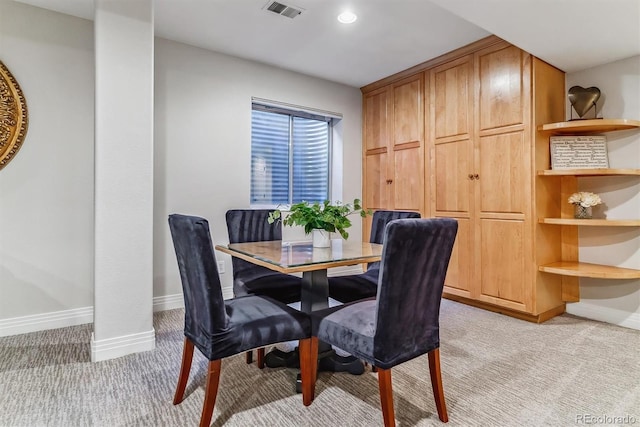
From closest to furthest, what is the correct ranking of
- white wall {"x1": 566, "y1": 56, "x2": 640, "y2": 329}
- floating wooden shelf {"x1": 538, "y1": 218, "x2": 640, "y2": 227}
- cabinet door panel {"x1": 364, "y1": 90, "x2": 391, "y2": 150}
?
1. floating wooden shelf {"x1": 538, "y1": 218, "x2": 640, "y2": 227}
2. white wall {"x1": 566, "y1": 56, "x2": 640, "y2": 329}
3. cabinet door panel {"x1": 364, "y1": 90, "x2": 391, "y2": 150}

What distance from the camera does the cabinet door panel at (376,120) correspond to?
14.1ft

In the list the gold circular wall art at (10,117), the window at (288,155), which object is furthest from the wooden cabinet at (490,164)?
the gold circular wall art at (10,117)

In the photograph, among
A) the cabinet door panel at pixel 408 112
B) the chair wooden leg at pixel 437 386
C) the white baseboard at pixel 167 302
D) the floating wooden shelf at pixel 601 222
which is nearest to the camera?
the chair wooden leg at pixel 437 386

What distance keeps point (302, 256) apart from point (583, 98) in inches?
111

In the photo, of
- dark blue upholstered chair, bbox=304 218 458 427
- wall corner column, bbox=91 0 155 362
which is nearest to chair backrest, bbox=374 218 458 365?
dark blue upholstered chair, bbox=304 218 458 427

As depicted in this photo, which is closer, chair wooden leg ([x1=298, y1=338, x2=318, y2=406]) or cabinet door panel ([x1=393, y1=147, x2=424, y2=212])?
chair wooden leg ([x1=298, y1=338, x2=318, y2=406])

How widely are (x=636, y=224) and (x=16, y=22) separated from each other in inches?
195

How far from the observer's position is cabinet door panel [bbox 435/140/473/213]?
344 centimetres

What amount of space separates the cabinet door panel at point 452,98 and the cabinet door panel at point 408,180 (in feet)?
1.24

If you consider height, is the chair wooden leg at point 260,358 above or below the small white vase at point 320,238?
below

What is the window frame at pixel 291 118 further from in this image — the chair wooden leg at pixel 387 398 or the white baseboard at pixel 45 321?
the chair wooden leg at pixel 387 398

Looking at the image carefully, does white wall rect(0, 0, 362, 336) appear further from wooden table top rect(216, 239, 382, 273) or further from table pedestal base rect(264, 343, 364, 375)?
table pedestal base rect(264, 343, 364, 375)

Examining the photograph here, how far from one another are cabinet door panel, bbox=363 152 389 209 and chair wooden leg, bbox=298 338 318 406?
2.82 m

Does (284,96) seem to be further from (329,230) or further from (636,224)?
(636,224)
